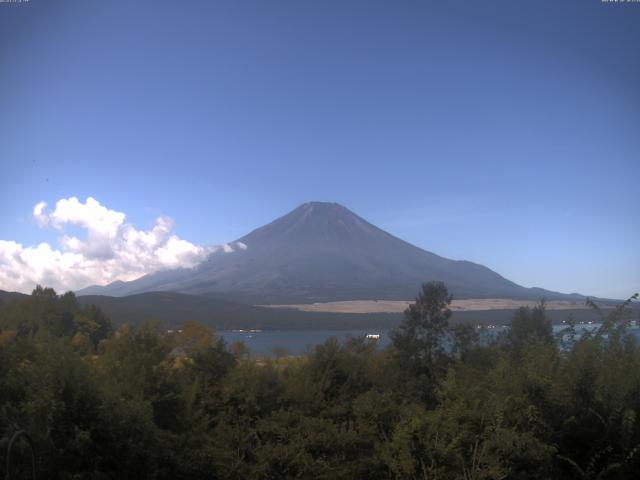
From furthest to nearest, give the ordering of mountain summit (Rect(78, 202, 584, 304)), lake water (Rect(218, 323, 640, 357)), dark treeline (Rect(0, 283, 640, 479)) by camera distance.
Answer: mountain summit (Rect(78, 202, 584, 304)) < lake water (Rect(218, 323, 640, 357)) < dark treeline (Rect(0, 283, 640, 479))

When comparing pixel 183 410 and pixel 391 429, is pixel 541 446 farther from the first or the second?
pixel 183 410

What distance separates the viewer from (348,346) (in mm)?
16656

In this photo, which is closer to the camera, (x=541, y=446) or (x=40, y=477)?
(x=40, y=477)

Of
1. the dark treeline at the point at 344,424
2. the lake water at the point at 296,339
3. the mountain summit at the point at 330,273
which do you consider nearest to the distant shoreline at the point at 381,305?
the mountain summit at the point at 330,273

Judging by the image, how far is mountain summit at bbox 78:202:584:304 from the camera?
415ft

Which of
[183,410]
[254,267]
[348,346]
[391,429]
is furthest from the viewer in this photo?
[254,267]

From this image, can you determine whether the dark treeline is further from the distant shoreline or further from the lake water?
the distant shoreline

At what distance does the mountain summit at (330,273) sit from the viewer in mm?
126562

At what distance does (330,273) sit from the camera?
15412 centimetres

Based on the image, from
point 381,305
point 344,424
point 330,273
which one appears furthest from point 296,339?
point 330,273

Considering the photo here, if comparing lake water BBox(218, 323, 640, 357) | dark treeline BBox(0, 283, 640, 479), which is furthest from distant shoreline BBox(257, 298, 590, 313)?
dark treeline BBox(0, 283, 640, 479)

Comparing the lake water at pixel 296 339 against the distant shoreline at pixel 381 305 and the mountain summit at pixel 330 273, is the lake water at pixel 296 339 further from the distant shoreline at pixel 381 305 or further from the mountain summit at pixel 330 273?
the mountain summit at pixel 330 273

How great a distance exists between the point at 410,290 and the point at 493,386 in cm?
11120

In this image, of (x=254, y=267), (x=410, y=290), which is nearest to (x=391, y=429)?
(x=410, y=290)
